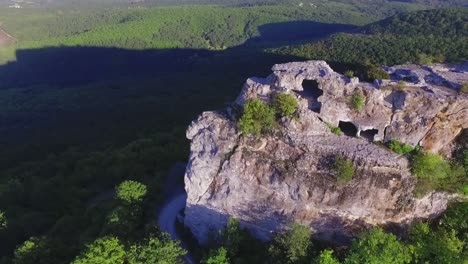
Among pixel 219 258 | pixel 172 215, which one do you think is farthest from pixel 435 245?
pixel 172 215

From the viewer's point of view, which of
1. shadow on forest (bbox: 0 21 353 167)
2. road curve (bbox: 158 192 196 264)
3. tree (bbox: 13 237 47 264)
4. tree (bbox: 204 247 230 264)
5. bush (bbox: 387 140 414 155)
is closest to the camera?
bush (bbox: 387 140 414 155)

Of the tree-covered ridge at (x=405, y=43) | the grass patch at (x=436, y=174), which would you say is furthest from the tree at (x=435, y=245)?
the tree-covered ridge at (x=405, y=43)

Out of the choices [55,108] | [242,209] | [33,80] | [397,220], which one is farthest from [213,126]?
[33,80]

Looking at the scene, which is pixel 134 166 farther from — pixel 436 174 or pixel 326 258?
pixel 436 174

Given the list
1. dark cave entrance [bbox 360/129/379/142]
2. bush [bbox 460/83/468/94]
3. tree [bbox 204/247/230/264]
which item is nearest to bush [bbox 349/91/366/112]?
dark cave entrance [bbox 360/129/379/142]

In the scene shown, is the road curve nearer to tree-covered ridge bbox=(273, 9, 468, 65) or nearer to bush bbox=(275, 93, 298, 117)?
bush bbox=(275, 93, 298, 117)

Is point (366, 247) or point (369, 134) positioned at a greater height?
point (369, 134)
